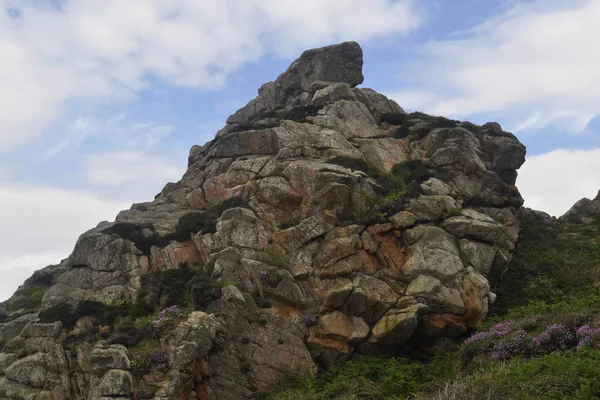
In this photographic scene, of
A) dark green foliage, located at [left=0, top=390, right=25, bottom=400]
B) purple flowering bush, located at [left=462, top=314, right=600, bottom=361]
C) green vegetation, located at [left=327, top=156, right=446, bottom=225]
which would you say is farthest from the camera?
green vegetation, located at [left=327, top=156, right=446, bottom=225]

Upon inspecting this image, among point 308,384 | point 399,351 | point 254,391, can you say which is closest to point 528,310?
point 399,351

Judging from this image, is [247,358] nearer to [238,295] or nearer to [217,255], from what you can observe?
[238,295]

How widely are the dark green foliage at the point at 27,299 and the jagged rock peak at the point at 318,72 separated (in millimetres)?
26687

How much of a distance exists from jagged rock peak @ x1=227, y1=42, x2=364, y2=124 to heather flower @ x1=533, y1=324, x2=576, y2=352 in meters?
36.3

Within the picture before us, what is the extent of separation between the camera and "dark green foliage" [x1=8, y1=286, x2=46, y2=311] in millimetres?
33688

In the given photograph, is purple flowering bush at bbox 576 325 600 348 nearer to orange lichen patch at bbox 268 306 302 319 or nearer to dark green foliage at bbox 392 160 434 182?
orange lichen patch at bbox 268 306 302 319

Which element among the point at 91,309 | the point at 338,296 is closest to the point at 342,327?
the point at 338,296

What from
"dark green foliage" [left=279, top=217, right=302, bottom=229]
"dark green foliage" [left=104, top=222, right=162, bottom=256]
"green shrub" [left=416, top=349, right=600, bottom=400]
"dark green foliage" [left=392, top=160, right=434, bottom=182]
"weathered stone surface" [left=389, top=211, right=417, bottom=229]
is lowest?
"green shrub" [left=416, top=349, right=600, bottom=400]

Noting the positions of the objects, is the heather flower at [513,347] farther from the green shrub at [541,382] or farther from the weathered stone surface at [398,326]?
the weathered stone surface at [398,326]

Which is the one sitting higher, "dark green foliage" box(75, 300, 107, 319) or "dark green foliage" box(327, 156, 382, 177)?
"dark green foliage" box(327, 156, 382, 177)

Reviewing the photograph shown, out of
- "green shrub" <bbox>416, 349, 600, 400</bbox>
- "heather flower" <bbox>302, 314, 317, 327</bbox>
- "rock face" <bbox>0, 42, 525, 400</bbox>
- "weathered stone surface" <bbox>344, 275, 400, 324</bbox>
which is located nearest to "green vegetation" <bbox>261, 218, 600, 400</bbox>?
"green shrub" <bbox>416, 349, 600, 400</bbox>

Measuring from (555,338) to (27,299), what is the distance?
3057 centimetres

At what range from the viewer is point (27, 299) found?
1351 inches

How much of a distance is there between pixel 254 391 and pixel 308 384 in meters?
2.64
